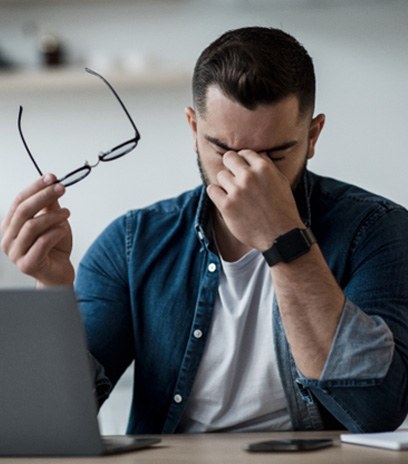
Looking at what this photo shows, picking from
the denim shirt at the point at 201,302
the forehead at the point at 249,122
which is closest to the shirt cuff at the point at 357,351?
the denim shirt at the point at 201,302

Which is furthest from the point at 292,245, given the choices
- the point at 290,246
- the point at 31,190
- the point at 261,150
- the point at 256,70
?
the point at 31,190

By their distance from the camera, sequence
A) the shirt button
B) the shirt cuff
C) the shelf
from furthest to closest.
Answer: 1. the shelf
2. the shirt button
3. the shirt cuff

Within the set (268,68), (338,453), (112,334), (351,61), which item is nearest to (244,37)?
(268,68)

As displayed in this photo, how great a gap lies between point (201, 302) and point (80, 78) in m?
1.69

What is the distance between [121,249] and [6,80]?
1.61 meters

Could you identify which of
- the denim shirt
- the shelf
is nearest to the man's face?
the denim shirt

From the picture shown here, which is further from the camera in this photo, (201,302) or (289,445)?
(201,302)

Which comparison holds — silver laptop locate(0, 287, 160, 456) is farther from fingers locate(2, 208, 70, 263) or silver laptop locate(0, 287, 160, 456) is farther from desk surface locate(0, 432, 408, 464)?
fingers locate(2, 208, 70, 263)

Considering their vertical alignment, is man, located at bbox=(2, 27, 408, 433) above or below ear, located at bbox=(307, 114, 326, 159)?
below

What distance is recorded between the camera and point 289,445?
1.20 metres

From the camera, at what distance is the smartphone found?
119 cm

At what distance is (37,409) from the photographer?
3.82ft

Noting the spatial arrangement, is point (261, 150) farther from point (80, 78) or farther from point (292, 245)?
point (80, 78)

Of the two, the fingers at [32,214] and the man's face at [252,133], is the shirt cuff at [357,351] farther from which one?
the fingers at [32,214]
